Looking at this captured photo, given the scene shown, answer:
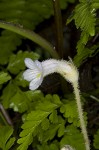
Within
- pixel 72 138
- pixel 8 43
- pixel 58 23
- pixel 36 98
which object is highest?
pixel 8 43

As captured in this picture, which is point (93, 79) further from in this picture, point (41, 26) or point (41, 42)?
point (41, 26)

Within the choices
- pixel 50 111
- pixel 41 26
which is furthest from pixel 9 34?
pixel 50 111

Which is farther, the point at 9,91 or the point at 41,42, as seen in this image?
the point at 9,91

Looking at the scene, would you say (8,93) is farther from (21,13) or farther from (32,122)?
(21,13)

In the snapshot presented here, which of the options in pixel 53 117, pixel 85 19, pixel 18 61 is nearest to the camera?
pixel 85 19

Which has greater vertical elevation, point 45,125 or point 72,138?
point 45,125

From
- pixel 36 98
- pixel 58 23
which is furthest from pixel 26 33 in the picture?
pixel 36 98

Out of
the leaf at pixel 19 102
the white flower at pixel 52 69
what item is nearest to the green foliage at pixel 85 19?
the white flower at pixel 52 69
